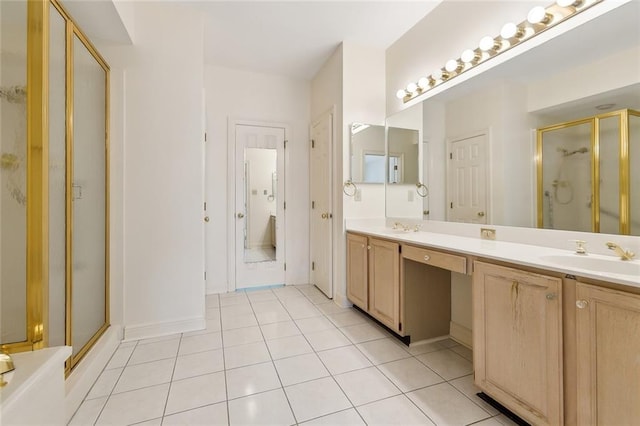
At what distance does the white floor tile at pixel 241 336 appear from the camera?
209cm

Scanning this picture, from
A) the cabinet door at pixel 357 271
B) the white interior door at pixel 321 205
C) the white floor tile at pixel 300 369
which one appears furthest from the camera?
the white interior door at pixel 321 205

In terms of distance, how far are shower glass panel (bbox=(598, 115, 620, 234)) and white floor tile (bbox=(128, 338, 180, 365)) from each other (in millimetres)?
2648

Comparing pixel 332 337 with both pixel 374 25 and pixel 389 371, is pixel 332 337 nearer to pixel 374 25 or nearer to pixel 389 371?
pixel 389 371

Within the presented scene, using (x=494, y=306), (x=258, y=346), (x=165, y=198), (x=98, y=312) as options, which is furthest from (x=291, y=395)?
(x=165, y=198)

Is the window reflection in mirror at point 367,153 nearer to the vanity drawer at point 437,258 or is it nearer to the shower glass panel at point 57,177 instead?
the vanity drawer at point 437,258

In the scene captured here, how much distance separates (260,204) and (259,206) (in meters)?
0.03

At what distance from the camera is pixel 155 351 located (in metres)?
1.98

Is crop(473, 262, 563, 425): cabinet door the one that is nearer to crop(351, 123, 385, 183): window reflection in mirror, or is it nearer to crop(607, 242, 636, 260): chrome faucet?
crop(607, 242, 636, 260): chrome faucet

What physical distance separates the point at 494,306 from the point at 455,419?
0.57m

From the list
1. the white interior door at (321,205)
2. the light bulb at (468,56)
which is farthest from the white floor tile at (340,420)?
the light bulb at (468,56)

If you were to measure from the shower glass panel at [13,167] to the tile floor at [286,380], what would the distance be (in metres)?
0.64

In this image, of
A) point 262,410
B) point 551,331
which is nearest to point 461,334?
point 551,331

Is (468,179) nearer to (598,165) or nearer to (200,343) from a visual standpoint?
(598,165)

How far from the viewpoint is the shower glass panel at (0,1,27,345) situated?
1229 millimetres
